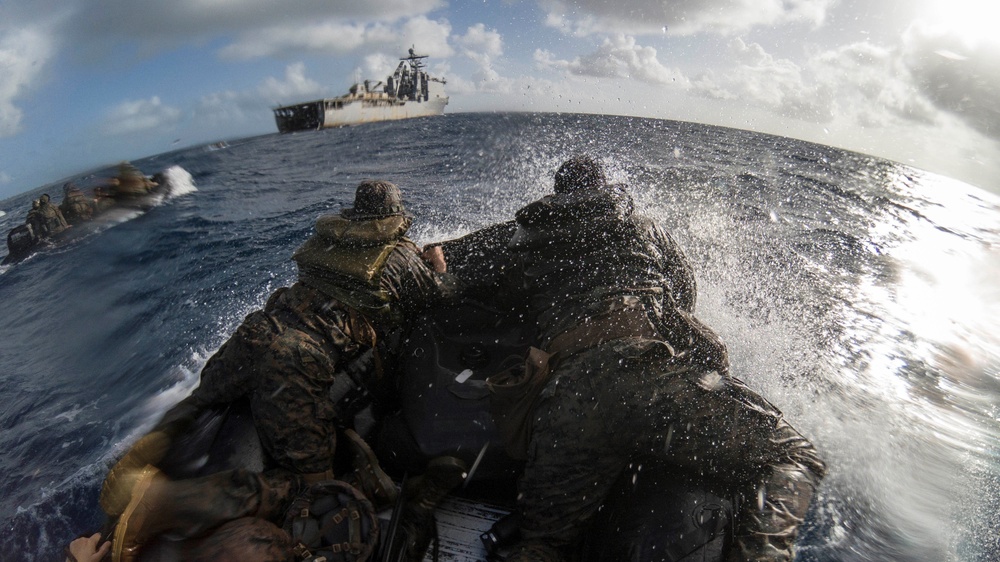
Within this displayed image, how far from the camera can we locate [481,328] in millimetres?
3576

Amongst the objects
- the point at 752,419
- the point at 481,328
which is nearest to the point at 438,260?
the point at 481,328

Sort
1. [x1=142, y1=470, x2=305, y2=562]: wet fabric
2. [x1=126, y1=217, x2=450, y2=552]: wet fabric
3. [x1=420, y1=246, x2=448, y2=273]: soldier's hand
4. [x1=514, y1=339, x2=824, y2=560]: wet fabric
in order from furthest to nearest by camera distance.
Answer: [x1=420, y1=246, x2=448, y2=273]: soldier's hand < [x1=126, y1=217, x2=450, y2=552]: wet fabric < [x1=514, y1=339, x2=824, y2=560]: wet fabric < [x1=142, y1=470, x2=305, y2=562]: wet fabric

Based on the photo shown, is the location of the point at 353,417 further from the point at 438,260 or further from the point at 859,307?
the point at 859,307

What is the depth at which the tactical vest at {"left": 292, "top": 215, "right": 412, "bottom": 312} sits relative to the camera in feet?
10.3

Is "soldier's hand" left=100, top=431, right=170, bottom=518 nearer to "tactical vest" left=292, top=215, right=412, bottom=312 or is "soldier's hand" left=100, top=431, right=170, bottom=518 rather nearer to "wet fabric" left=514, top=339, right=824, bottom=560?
"tactical vest" left=292, top=215, right=412, bottom=312

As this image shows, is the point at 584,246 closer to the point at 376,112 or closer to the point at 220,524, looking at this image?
the point at 220,524

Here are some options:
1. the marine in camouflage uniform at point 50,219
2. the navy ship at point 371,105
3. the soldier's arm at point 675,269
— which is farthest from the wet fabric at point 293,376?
the navy ship at point 371,105

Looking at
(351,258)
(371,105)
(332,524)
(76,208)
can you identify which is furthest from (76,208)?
(371,105)

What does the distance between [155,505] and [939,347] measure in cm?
752

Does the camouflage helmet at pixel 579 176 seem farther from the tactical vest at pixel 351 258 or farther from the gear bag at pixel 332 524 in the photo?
the gear bag at pixel 332 524

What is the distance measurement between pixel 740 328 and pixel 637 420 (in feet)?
12.9

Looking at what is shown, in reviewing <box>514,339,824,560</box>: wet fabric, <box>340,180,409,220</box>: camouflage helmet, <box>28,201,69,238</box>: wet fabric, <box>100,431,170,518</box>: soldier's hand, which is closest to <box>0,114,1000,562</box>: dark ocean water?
<box>28,201,69,238</box>: wet fabric

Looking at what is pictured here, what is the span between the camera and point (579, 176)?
11.8 ft

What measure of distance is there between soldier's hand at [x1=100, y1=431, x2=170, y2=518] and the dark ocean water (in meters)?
1.65
